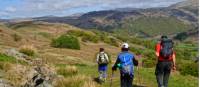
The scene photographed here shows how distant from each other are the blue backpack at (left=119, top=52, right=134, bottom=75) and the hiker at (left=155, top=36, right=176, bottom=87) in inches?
37.5

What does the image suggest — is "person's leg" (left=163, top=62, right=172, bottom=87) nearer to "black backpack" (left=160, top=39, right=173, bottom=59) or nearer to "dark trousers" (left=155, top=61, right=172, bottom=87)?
"dark trousers" (left=155, top=61, right=172, bottom=87)

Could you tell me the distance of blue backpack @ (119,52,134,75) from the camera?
16203 millimetres

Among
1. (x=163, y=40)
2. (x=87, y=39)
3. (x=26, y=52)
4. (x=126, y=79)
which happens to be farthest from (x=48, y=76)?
(x=87, y=39)

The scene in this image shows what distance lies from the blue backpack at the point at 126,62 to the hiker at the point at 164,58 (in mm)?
952

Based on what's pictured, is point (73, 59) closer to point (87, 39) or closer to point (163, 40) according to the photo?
point (163, 40)

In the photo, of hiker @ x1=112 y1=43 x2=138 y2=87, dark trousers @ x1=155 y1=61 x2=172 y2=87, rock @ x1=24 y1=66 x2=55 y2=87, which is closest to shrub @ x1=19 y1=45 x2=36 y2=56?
rock @ x1=24 y1=66 x2=55 y2=87

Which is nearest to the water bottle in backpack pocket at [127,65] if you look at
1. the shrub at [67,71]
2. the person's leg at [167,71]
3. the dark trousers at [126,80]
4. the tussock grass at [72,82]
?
the dark trousers at [126,80]

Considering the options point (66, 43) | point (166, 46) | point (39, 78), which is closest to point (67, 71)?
point (39, 78)

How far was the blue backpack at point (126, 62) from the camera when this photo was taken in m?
16.2

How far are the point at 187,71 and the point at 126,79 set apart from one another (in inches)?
685

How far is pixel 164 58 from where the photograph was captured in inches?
647

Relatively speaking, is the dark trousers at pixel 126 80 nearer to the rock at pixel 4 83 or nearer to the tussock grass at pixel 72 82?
the tussock grass at pixel 72 82

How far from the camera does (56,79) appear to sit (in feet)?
61.3

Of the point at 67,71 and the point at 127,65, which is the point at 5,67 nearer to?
the point at 67,71
